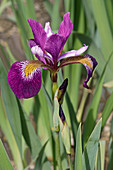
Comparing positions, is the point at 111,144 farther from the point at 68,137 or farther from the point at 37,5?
the point at 37,5

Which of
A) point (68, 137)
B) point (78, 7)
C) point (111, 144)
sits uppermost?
point (78, 7)

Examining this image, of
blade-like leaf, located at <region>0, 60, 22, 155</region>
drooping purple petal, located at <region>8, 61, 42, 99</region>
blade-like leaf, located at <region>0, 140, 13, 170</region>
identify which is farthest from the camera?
blade-like leaf, located at <region>0, 60, 22, 155</region>

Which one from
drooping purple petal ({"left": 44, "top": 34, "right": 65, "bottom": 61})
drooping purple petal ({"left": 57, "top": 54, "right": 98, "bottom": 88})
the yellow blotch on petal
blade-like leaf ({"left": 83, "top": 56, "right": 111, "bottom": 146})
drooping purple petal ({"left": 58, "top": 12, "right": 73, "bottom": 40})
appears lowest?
blade-like leaf ({"left": 83, "top": 56, "right": 111, "bottom": 146})

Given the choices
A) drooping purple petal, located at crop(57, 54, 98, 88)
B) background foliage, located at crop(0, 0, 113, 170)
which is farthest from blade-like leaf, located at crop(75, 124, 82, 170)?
drooping purple petal, located at crop(57, 54, 98, 88)

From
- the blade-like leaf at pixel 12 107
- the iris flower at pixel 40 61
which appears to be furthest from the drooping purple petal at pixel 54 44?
the blade-like leaf at pixel 12 107

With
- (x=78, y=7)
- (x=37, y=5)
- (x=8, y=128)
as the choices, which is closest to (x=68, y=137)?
(x=8, y=128)

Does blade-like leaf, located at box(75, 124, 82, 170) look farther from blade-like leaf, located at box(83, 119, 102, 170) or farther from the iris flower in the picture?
the iris flower

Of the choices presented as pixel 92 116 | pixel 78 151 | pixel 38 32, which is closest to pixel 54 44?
pixel 38 32

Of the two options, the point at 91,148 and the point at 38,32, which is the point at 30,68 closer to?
the point at 38,32

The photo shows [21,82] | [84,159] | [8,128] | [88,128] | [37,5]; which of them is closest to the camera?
[21,82]
